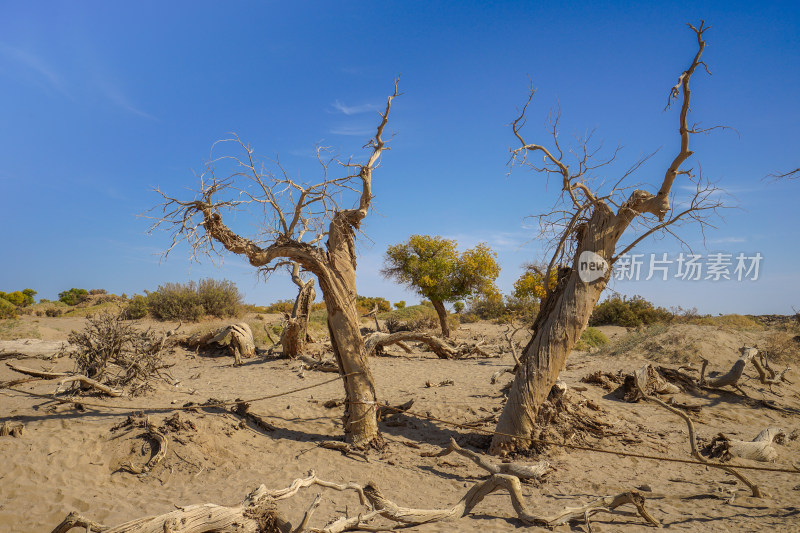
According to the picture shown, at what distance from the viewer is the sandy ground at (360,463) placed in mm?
5148

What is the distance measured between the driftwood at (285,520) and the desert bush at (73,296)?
118 ft

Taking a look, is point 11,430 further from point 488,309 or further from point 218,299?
point 488,309

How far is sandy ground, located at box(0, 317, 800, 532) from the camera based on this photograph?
5.15m

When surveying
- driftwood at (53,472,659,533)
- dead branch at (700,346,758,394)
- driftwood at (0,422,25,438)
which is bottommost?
driftwood at (0,422,25,438)

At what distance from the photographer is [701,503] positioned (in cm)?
537

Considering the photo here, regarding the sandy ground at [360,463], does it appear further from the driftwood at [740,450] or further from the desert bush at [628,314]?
the desert bush at [628,314]

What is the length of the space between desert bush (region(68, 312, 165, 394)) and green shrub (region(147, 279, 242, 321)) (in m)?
14.9

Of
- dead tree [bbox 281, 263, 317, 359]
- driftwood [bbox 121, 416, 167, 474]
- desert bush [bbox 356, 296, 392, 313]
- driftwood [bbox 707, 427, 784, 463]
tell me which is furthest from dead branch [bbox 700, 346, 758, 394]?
desert bush [bbox 356, 296, 392, 313]

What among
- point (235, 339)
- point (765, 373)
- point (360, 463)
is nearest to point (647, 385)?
point (765, 373)

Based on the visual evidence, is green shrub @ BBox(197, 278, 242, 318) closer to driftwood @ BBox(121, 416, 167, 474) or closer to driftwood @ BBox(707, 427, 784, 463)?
driftwood @ BBox(121, 416, 167, 474)

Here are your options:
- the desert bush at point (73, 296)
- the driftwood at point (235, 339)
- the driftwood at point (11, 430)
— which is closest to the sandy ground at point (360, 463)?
the driftwood at point (11, 430)

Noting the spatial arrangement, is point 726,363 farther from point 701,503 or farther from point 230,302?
point 230,302

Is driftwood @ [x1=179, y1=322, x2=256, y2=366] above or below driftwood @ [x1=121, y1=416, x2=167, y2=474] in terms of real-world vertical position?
above

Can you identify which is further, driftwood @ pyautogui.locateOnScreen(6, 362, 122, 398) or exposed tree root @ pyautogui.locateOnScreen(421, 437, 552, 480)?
driftwood @ pyautogui.locateOnScreen(6, 362, 122, 398)
